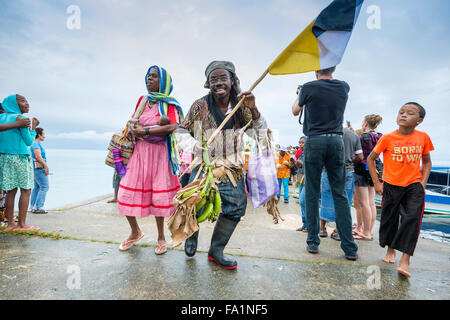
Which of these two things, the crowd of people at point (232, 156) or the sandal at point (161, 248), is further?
the sandal at point (161, 248)

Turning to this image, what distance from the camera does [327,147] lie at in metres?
2.62

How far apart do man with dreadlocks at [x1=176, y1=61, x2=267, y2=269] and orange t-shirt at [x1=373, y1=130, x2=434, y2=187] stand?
1506 millimetres

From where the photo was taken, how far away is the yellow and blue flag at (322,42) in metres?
1.93

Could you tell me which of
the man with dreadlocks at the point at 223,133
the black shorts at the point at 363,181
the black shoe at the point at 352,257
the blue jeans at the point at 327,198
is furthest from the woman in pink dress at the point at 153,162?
the black shorts at the point at 363,181

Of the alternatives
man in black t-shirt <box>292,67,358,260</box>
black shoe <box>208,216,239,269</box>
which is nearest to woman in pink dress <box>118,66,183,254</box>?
black shoe <box>208,216,239,269</box>

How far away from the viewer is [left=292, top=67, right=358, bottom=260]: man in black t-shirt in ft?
8.59

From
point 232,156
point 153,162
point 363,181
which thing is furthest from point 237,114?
point 363,181

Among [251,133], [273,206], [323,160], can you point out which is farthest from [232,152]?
[323,160]

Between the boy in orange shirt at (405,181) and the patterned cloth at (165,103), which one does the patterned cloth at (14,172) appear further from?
the boy in orange shirt at (405,181)

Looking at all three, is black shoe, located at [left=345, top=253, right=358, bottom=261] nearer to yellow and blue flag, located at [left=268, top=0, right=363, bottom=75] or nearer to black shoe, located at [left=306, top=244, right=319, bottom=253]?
black shoe, located at [left=306, top=244, right=319, bottom=253]

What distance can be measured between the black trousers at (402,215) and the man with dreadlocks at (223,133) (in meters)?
1.64

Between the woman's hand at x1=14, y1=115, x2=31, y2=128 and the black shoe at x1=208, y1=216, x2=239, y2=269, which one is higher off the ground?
the woman's hand at x1=14, y1=115, x2=31, y2=128

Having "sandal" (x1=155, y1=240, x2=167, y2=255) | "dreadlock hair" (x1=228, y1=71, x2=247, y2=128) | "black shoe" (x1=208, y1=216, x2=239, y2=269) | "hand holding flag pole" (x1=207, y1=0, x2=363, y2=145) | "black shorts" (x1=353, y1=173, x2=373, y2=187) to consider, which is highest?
"hand holding flag pole" (x1=207, y1=0, x2=363, y2=145)

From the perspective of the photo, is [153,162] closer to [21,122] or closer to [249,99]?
[249,99]
